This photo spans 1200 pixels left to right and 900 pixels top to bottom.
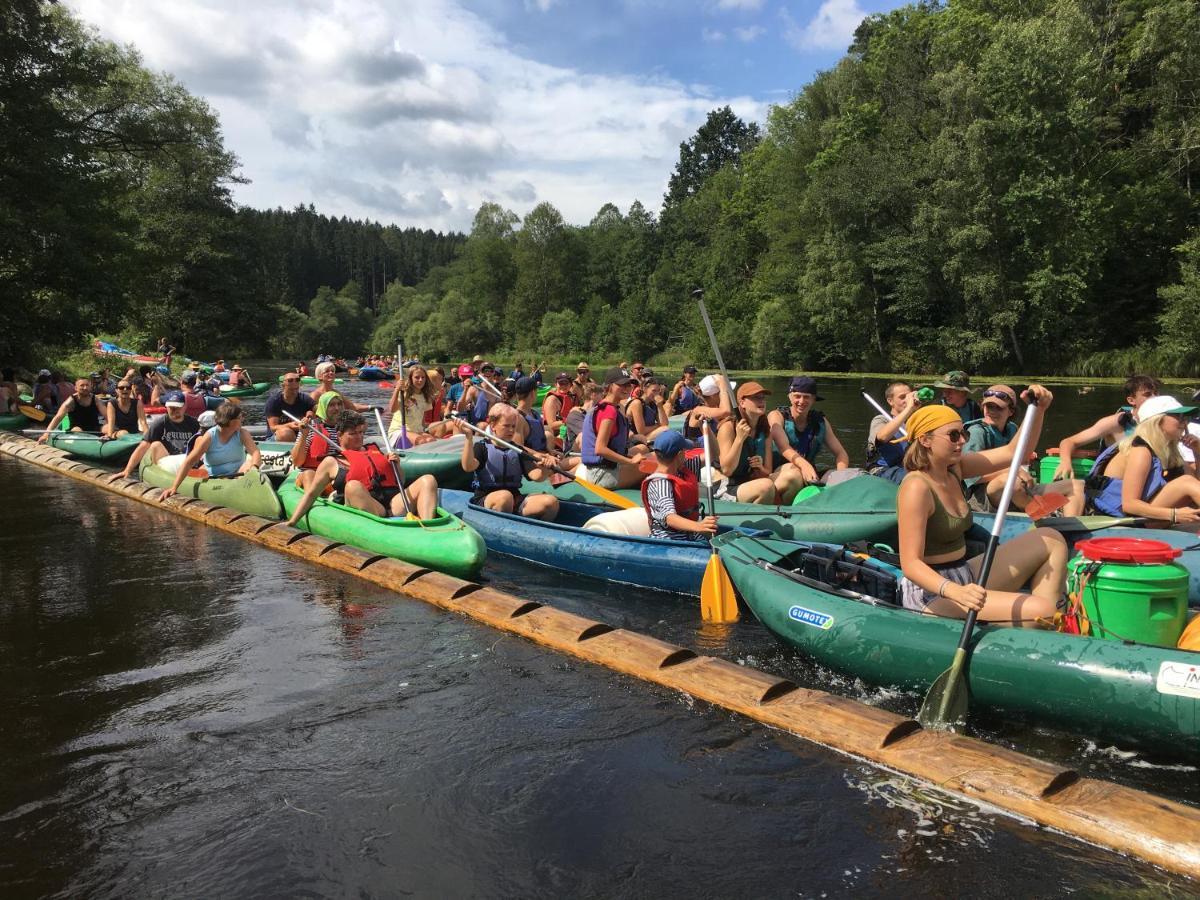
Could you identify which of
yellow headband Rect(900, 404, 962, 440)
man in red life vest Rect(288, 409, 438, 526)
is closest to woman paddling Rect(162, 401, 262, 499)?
man in red life vest Rect(288, 409, 438, 526)

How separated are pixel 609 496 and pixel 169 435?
600cm

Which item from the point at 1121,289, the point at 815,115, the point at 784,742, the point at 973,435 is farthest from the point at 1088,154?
the point at 784,742

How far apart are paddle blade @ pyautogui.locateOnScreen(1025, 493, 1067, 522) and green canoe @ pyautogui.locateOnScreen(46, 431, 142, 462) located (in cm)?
1067

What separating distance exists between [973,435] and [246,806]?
531cm

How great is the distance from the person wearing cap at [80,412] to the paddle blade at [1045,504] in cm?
1311

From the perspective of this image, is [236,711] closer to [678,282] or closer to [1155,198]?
[1155,198]

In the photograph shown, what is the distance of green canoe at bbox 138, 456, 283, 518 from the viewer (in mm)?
8008

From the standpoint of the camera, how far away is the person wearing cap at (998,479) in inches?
242

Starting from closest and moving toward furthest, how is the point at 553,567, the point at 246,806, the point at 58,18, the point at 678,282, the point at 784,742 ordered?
the point at 246,806, the point at 784,742, the point at 553,567, the point at 58,18, the point at 678,282

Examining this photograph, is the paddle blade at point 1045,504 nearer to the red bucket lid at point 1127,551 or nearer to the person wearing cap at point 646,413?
the red bucket lid at point 1127,551

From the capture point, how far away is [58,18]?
23781 millimetres

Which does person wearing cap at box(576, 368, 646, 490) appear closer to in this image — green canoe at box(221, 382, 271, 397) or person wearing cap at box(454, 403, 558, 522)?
person wearing cap at box(454, 403, 558, 522)

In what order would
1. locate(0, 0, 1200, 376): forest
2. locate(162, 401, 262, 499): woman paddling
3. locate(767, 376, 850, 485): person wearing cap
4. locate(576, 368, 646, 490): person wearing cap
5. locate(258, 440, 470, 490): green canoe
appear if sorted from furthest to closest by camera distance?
locate(0, 0, 1200, 376): forest, locate(162, 401, 262, 499): woman paddling, locate(258, 440, 470, 490): green canoe, locate(576, 368, 646, 490): person wearing cap, locate(767, 376, 850, 485): person wearing cap

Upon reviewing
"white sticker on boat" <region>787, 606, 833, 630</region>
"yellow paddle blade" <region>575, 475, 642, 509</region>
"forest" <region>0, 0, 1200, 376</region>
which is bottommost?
"white sticker on boat" <region>787, 606, 833, 630</region>
